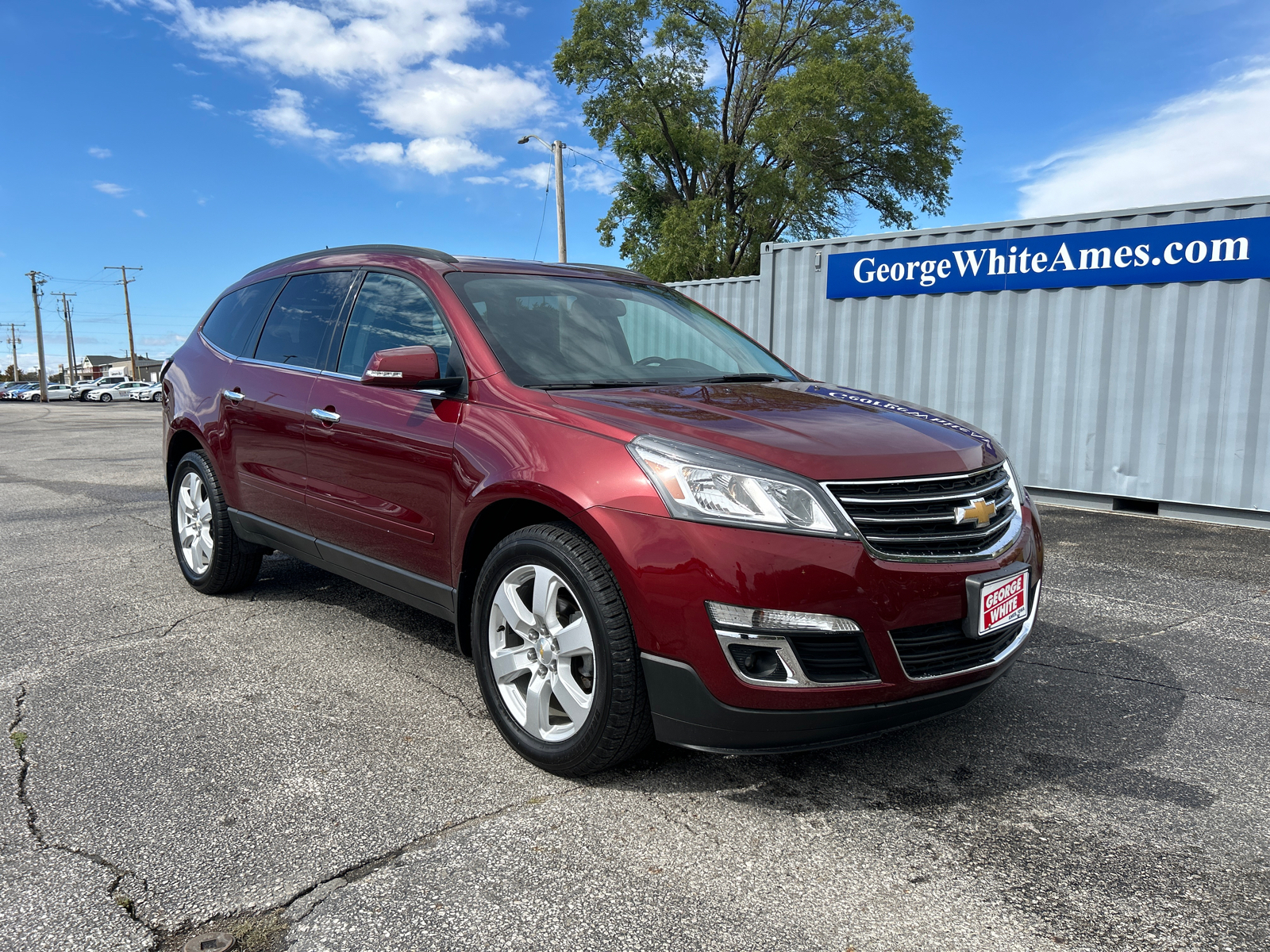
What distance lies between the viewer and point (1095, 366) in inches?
324

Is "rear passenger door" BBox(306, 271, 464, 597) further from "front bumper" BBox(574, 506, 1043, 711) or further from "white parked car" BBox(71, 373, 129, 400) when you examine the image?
"white parked car" BBox(71, 373, 129, 400)

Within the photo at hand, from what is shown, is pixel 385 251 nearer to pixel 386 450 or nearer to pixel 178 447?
pixel 386 450

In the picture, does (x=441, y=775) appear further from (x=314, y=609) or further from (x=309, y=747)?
(x=314, y=609)

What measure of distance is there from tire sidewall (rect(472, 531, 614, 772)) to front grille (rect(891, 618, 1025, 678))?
0.82 meters

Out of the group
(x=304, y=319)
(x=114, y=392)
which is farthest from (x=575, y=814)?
(x=114, y=392)

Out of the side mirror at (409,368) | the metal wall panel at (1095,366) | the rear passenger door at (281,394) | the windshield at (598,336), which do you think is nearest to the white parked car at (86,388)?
the metal wall panel at (1095,366)

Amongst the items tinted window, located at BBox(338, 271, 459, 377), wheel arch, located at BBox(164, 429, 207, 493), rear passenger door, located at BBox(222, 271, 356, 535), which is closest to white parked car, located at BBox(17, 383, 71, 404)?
wheel arch, located at BBox(164, 429, 207, 493)

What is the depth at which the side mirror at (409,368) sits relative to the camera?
3.08 m

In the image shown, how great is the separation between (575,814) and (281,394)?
2.52 metres

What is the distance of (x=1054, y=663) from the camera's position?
3883 millimetres

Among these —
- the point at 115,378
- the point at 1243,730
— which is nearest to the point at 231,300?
the point at 1243,730

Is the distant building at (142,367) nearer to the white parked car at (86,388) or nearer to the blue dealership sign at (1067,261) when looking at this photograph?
the white parked car at (86,388)

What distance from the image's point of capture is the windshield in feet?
10.7

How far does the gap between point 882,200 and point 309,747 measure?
103 ft
